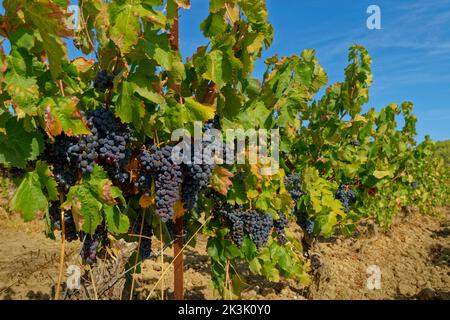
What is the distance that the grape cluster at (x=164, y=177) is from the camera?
7.06 feet

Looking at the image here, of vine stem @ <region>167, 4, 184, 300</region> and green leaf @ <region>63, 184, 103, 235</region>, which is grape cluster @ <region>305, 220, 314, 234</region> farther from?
green leaf @ <region>63, 184, 103, 235</region>


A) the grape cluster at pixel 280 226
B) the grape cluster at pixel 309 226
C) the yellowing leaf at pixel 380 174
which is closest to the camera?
the grape cluster at pixel 280 226

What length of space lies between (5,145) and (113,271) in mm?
1116

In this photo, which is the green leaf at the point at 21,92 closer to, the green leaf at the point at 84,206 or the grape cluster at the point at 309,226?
the green leaf at the point at 84,206

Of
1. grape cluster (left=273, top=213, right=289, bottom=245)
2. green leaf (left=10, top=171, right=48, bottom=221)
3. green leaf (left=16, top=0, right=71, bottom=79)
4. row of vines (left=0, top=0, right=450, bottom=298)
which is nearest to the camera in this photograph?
green leaf (left=16, top=0, right=71, bottom=79)

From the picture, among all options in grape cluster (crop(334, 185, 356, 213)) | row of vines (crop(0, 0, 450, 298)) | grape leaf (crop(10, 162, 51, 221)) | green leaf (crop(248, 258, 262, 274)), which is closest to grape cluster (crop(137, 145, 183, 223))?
row of vines (crop(0, 0, 450, 298))

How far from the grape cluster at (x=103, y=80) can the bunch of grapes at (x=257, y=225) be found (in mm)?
1577

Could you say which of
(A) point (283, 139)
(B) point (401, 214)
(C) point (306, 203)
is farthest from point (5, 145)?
(B) point (401, 214)

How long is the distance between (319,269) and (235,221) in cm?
236

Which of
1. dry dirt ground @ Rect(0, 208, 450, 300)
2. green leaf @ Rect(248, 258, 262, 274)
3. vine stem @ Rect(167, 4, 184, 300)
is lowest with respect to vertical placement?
dry dirt ground @ Rect(0, 208, 450, 300)

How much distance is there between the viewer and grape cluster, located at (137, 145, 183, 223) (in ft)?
7.06

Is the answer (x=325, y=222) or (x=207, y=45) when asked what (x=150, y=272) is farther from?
(x=207, y=45)

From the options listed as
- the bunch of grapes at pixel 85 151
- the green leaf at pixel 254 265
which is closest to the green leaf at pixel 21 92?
the bunch of grapes at pixel 85 151

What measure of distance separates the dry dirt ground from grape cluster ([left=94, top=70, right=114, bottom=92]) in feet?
5.33
